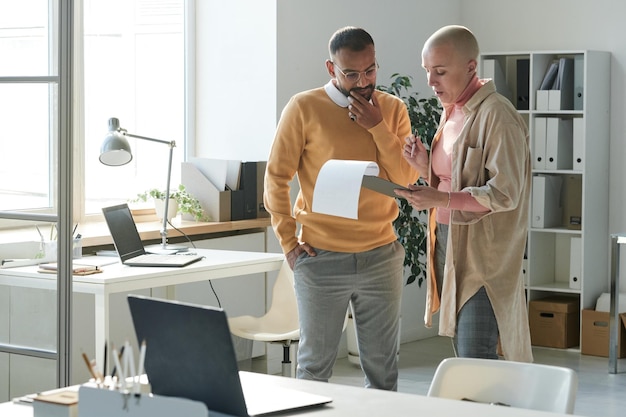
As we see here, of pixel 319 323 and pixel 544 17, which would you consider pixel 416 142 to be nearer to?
pixel 319 323

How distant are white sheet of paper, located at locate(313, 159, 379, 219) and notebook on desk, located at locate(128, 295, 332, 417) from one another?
1.18m

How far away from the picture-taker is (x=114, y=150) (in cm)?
453

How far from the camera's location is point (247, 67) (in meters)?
5.90

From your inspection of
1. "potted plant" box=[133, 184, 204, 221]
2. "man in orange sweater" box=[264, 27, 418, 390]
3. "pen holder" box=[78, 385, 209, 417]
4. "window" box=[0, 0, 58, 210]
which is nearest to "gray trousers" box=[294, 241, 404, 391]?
"man in orange sweater" box=[264, 27, 418, 390]

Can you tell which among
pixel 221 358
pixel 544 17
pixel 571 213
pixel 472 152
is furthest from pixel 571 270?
pixel 221 358

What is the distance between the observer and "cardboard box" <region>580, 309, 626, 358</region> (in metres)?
6.30

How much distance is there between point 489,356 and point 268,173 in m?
1.00

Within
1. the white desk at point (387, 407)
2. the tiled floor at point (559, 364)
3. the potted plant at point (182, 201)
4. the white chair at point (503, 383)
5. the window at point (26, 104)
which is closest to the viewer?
the white desk at point (387, 407)

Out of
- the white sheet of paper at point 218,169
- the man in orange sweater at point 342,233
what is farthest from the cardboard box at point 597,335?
the man in orange sweater at point 342,233

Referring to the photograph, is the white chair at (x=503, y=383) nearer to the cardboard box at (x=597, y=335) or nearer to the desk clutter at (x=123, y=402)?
the desk clutter at (x=123, y=402)

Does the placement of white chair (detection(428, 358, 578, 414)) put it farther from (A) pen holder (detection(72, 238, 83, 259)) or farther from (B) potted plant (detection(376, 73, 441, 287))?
(B) potted plant (detection(376, 73, 441, 287))

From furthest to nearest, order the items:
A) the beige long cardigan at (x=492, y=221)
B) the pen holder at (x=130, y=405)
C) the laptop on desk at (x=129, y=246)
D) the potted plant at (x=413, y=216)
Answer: the potted plant at (x=413, y=216)
the laptop on desk at (x=129, y=246)
the beige long cardigan at (x=492, y=221)
the pen holder at (x=130, y=405)

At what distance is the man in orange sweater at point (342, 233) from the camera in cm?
344

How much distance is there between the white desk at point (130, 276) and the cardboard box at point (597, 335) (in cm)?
Result: 242
